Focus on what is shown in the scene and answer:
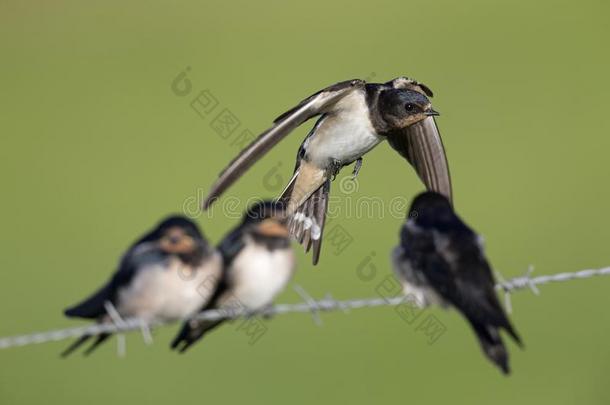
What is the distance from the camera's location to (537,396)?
7.08 metres

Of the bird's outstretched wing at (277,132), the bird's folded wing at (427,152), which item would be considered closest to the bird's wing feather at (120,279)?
the bird's outstretched wing at (277,132)

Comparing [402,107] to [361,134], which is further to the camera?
[361,134]

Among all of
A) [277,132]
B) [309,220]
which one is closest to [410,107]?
[309,220]

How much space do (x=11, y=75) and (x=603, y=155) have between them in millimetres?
8341

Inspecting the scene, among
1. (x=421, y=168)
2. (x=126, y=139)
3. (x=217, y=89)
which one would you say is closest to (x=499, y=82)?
(x=217, y=89)

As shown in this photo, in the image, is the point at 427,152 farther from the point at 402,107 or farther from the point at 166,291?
the point at 166,291

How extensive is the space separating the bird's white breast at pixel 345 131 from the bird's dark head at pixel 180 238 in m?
3.23

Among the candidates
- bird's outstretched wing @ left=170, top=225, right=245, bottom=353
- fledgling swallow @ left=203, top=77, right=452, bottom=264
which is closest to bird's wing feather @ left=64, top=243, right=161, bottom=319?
bird's outstretched wing @ left=170, top=225, right=245, bottom=353

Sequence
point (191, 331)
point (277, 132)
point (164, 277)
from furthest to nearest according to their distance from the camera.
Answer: point (277, 132) < point (191, 331) < point (164, 277)

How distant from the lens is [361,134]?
22.5ft

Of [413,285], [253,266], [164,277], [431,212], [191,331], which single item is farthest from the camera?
[431,212]

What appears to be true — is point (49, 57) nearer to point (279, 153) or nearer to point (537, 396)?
point (279, 153)

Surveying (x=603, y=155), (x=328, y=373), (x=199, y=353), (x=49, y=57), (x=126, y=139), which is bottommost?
(x=603, y=155)

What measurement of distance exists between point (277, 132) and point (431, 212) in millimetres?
1428
